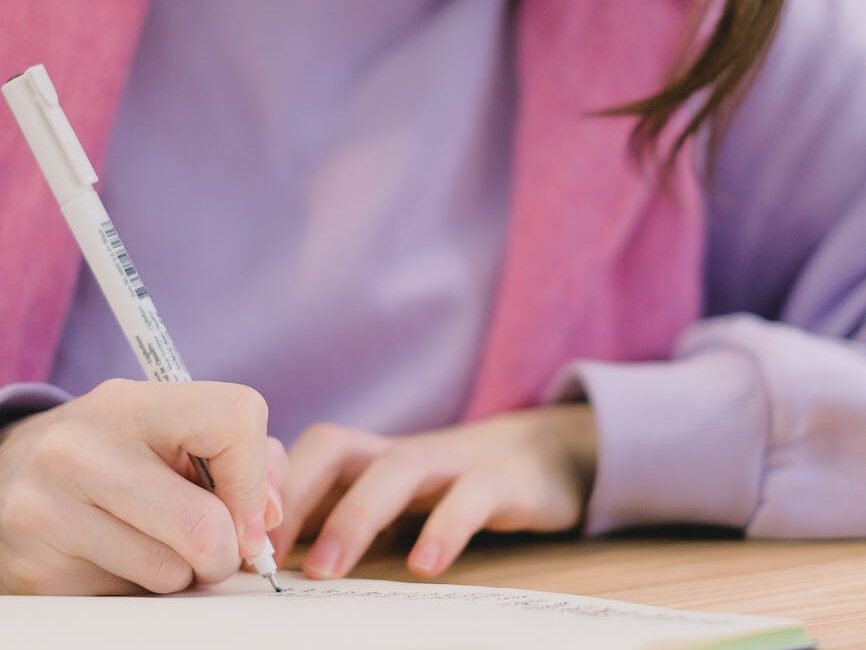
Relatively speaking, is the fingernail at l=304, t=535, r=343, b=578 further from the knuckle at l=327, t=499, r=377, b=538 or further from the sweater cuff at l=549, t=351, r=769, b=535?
the sweater cuff at l=549, t=351, r=769, b=535

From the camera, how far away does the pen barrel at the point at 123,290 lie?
13.4 inches

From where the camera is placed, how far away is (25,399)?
0.39 meters

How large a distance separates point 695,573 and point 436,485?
0.35ft

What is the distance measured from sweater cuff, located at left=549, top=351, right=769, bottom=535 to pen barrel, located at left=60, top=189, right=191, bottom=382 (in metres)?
0.20

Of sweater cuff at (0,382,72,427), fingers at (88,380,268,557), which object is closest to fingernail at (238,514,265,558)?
fingers at (88,380,268,557)

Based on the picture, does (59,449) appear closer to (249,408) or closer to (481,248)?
(249,408)

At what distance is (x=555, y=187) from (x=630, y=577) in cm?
27

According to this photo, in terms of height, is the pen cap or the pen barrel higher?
the pen cap

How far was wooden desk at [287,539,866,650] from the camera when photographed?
0.32 m

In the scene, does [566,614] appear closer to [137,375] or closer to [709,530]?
[709,530]

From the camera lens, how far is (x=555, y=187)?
59 cm

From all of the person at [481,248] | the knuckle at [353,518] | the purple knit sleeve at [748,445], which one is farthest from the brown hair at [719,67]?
the knuckle at [353,518]

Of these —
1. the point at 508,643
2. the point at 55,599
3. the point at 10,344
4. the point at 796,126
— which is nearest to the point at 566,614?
the point at 508,643

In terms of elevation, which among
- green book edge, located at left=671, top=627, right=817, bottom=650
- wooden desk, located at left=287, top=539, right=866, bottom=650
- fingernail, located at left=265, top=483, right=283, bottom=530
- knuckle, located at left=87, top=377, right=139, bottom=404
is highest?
knuckle, located at left=87, top=377, right=139, bottom=404
